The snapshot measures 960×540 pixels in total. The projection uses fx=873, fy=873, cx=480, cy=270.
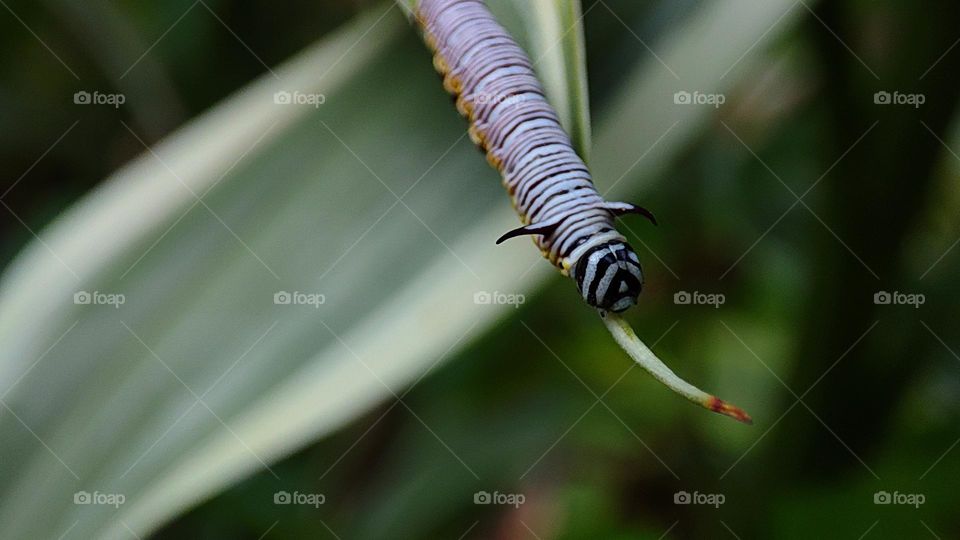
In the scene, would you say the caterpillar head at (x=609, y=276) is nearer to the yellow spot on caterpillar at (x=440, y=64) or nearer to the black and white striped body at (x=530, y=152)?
the black and white striped body at (x=530, y=152)

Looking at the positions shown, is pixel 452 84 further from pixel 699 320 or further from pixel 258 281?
pixel 699 320

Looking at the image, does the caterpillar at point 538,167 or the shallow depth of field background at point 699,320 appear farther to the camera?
the shallow depth of field background at point 699,320

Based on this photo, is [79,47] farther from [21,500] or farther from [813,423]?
[813,423]

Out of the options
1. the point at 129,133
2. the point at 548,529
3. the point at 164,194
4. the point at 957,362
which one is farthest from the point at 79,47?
the point at 957,362

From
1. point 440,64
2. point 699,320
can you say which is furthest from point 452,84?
point 699,320

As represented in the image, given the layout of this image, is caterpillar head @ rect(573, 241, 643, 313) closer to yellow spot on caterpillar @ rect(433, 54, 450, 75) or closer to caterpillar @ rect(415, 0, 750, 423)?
caterpillar @ rect(415, 0, 750, 423)

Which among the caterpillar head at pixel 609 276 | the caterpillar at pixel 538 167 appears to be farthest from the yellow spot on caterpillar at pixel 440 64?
the caterpillar head at pixel 609 276

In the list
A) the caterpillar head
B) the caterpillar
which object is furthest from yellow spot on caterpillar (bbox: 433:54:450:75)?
the caterpillar head
